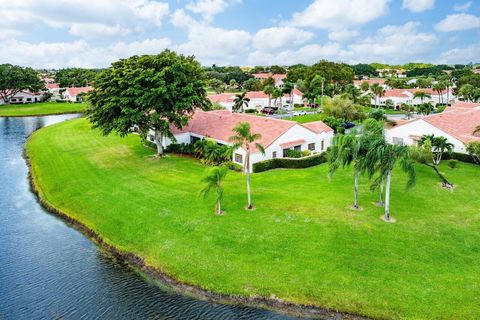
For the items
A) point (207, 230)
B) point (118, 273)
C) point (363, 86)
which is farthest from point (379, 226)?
point (363, 86)

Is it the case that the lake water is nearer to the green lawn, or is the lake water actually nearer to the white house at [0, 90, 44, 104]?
the green lawn

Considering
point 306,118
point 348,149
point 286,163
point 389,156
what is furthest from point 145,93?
point 306,118

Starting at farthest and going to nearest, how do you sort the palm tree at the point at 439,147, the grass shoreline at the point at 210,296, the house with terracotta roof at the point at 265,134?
the house with terracotta roof at the point at 265,134
the palm tree at the point at 439,147
the grass shoreline at the point at 210,296

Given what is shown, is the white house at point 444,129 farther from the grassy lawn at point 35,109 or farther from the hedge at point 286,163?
the grassy lawn at point 35,109

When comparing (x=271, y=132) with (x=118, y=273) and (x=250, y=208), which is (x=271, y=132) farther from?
(x=118, y=273)

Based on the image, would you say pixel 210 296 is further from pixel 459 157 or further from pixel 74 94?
pixel 74 94

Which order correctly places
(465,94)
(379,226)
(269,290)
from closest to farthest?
1. (269,290)
2. (379,226)
3. (465,94)

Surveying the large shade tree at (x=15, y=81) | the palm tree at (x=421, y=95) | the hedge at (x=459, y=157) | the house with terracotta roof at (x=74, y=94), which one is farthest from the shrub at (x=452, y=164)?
the large shade tree at (x=15, y=81)
